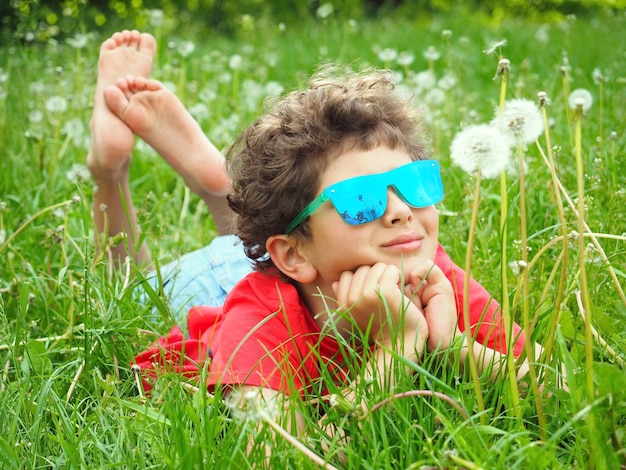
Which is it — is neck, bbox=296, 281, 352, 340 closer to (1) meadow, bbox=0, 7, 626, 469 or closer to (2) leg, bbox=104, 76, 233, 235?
(1) meadow, bbox=0, 7, 626, 469

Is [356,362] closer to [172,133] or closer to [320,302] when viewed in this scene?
[320,302]

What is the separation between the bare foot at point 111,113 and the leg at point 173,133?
0.07m

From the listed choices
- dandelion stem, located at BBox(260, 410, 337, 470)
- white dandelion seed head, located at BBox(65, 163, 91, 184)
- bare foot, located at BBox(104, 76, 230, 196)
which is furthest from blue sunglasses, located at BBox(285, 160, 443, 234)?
white dandelion seed head, located at BBox(65, 163, 91, 184)

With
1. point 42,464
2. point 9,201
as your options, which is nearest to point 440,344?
point 42,464

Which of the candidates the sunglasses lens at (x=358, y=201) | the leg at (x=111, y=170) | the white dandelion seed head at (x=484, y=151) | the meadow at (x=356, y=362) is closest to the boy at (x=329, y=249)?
the sunglasses lens at (x=358, y=201)

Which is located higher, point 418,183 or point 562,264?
point 418,183

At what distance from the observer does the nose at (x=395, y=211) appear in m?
1.85

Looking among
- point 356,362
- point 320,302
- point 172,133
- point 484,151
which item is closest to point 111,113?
point 172,133

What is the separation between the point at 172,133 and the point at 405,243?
1.33 m

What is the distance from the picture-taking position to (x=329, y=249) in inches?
74.6

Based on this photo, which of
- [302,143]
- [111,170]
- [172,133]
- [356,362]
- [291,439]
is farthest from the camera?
[172,133]

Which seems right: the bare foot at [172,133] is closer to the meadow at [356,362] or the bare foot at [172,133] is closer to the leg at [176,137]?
the leg at [176,137]

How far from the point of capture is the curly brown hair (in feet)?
6.41

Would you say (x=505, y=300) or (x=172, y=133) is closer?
(x=505, y=300)
